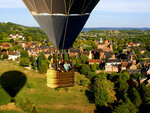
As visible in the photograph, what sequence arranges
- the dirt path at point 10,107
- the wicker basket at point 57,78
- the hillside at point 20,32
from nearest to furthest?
the wicker basket at point 57,78 < the dirt path at point 10,107 < the hillside at point 20,32

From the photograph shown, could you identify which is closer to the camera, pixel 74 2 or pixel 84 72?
pixel 74 2

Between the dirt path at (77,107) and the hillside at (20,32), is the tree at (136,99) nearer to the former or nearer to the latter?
the dirt path at (77,107)

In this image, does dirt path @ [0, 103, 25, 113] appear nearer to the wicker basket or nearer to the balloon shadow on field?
the balloon shadow on field

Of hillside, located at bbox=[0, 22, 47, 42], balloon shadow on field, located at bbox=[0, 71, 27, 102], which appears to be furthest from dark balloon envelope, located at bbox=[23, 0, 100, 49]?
hillside, located at bbox=[0, 22, 47, 42]

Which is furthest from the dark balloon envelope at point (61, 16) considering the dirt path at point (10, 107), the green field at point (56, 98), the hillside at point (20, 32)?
the hillside at point (20, 32)

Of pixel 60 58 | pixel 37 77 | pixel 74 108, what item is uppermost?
pixel 60 58

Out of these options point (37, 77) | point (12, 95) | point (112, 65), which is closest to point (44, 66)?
point (37, 77)

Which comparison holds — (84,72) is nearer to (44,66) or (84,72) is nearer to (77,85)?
(77,85)

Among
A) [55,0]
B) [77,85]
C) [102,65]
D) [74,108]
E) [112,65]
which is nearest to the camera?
[55,0]
